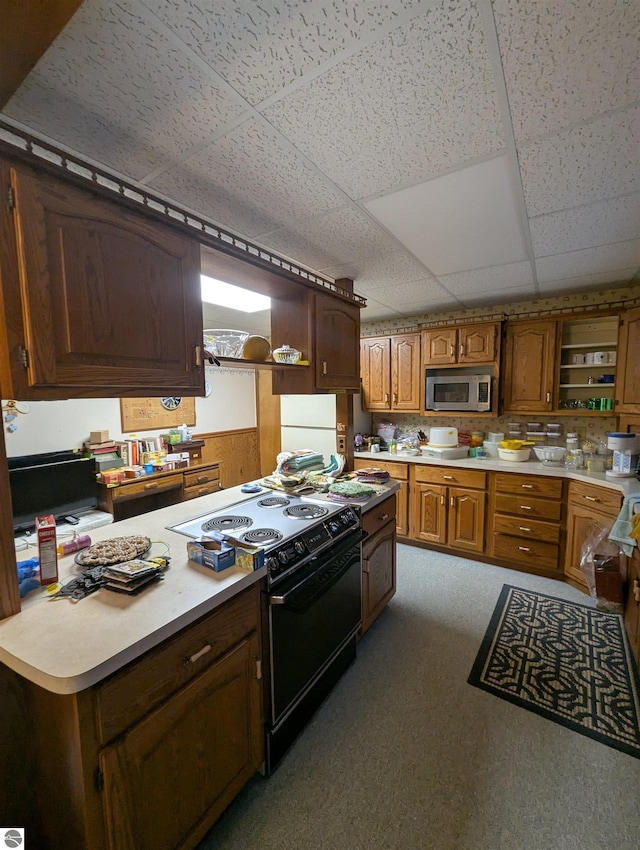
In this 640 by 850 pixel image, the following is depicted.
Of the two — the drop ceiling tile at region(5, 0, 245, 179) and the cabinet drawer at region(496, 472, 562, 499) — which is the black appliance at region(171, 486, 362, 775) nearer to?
the drop ceiling tile at region(5, 0, 245, 179)

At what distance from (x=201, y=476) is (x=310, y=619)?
8.35ft

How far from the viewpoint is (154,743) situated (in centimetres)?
97

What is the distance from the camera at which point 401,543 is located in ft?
12.0

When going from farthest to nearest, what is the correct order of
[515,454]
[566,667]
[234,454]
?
[234,454] < [515,454] < [566,667]

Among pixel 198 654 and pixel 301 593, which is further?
pixel 301 593

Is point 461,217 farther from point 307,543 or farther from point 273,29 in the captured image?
point 307,543

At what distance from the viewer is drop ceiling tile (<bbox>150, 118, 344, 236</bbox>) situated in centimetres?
125

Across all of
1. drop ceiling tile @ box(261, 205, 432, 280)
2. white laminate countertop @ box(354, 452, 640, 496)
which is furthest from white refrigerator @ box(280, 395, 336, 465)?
drop ceiling tile @ box(261, 205, 432, 280)

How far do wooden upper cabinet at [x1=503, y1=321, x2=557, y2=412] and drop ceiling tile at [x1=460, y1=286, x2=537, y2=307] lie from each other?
249 millimetres

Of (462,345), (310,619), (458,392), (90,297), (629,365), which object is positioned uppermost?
(462,345)

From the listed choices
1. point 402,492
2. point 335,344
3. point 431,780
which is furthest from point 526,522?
point 335,344

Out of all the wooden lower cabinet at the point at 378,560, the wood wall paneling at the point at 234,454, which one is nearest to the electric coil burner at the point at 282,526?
the wooden lower cabinet at the point at 378,560

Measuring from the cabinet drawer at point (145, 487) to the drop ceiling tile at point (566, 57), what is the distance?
3478 millimetres

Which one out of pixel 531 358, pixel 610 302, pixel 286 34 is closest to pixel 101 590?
pixel 286 34
